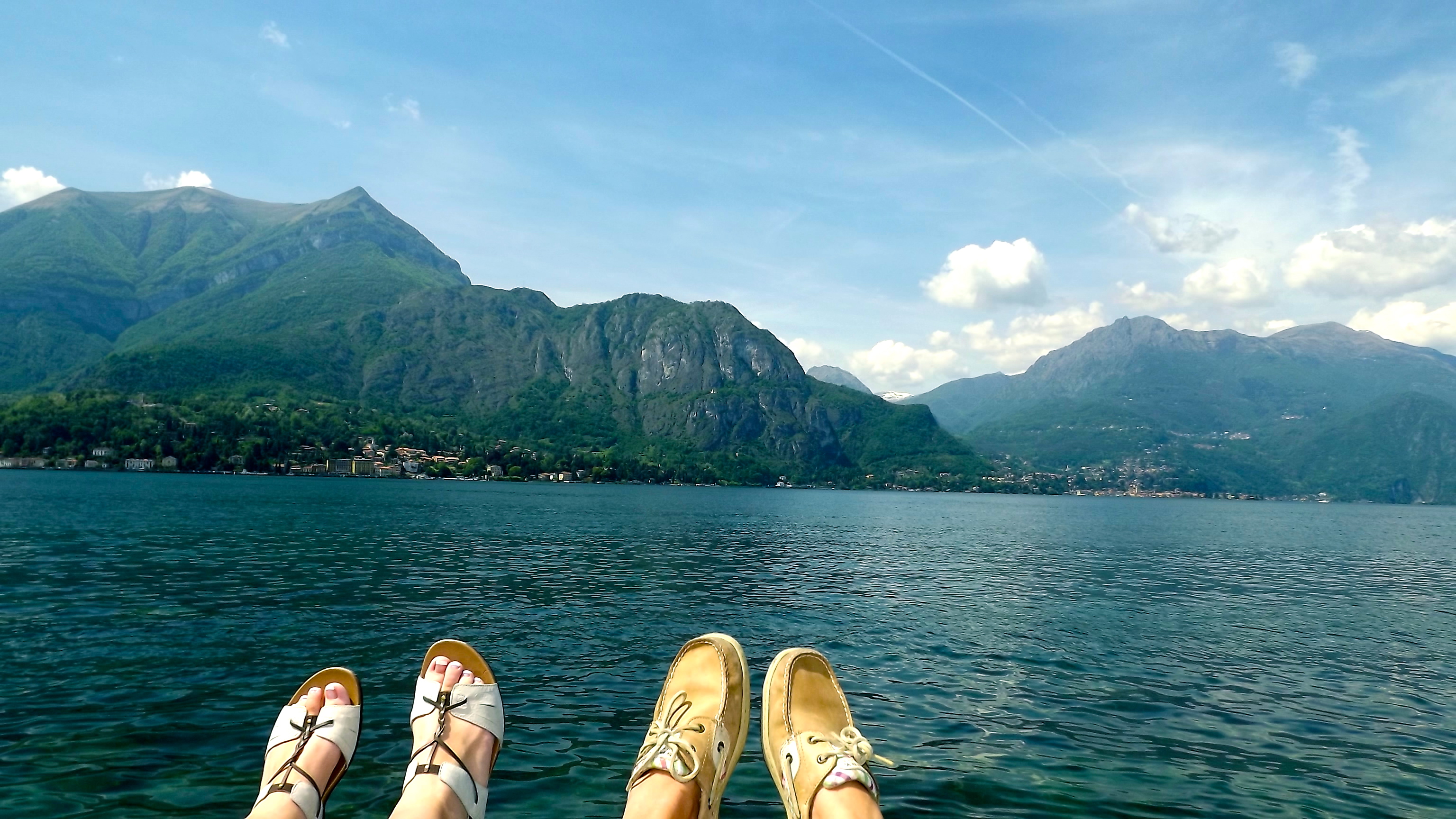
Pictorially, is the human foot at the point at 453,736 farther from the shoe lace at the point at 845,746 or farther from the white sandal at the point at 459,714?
the shoe lace at the point at 845,746

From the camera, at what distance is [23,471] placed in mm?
155625

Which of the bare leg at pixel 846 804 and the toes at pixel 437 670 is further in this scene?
the toes at pixel 437 670

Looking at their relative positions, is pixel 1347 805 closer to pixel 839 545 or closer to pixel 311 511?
pixel 839 545

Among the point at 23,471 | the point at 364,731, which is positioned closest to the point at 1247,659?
the point at 364,731

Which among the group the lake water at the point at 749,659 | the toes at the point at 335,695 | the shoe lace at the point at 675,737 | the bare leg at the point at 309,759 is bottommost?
the lake water at the point at 749,659

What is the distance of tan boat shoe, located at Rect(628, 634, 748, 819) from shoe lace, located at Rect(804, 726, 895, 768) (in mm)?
868

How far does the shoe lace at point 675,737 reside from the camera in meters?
6.02

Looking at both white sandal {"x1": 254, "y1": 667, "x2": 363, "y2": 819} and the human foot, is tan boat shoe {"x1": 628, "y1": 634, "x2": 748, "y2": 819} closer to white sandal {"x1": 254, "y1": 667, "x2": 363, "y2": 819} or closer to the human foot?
the human foot

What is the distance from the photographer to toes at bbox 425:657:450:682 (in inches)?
307

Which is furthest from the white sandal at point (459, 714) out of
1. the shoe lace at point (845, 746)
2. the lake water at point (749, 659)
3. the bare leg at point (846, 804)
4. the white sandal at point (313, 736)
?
the shoe lace at point (845, 746)

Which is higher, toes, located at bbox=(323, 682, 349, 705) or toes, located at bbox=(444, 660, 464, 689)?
toes, located at bbox=(444, 660, 464, 689)

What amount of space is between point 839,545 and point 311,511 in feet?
168

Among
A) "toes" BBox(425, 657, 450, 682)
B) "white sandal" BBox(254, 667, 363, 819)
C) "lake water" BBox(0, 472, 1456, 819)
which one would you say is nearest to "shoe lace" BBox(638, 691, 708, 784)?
"lake water" BBox(0, 472, 1456, 819)

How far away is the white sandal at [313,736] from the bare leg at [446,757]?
0.63 meters
